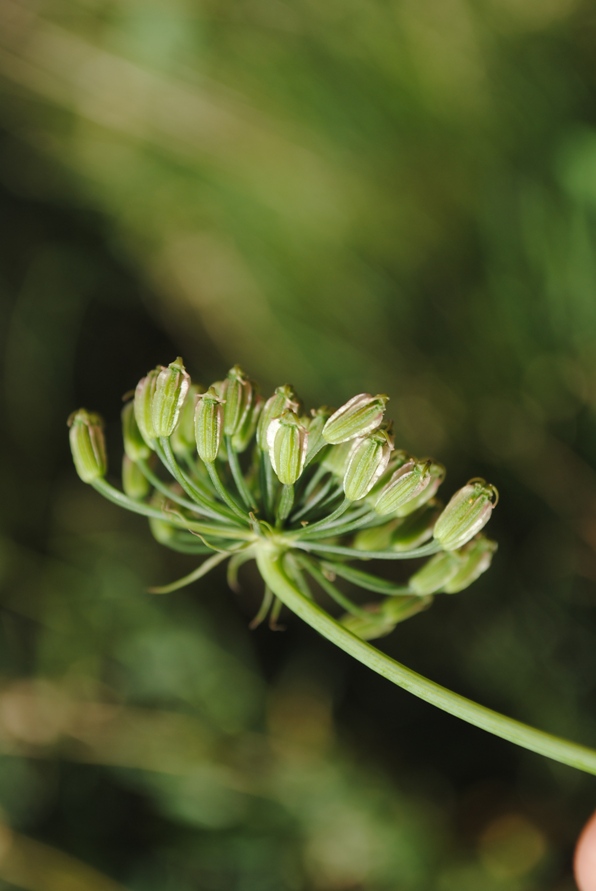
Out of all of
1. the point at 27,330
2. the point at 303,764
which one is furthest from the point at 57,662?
the point at 27,330

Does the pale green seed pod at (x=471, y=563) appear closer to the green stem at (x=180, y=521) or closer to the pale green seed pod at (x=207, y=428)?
the green stem at (x=180, y=521)

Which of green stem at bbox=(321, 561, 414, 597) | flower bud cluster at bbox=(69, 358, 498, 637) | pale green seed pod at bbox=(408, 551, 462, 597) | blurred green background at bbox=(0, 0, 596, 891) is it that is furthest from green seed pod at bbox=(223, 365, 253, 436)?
blurred green background at bbox=(0, 0, 596, 891)

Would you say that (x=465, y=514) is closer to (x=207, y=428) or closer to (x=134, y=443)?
(x=207, y=428)

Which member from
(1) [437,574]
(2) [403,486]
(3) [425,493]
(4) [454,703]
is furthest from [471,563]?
(4) [454,703]

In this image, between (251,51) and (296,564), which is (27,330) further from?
(296,564)

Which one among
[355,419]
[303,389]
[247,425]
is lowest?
[247,425]

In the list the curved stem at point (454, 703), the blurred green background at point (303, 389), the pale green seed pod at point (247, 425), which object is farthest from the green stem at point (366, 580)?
the blurred green background at point (303, 389)

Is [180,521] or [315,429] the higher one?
[315,429]
